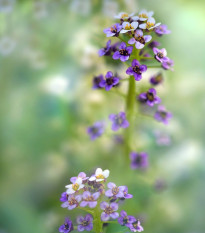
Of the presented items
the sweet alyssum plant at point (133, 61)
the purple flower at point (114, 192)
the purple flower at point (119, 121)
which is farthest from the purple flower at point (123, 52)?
the purple flower at point (114, 192)

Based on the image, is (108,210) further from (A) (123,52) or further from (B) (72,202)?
(A) (123,52)

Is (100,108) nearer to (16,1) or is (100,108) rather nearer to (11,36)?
(11,36)

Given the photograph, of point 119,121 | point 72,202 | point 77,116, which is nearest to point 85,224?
point 72,202

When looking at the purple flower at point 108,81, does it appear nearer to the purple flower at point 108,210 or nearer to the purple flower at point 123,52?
the purple flower at point 123,52

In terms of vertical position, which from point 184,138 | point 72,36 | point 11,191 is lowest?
point 11,191

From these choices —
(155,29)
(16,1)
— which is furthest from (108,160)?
(16,1)

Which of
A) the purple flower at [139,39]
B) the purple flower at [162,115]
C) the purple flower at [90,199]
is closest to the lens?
the purple flower at [90,199]

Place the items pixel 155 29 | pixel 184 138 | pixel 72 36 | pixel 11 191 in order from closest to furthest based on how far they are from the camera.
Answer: pixel 155 29 → pixel 11 191 → pixel 184 138 → pixel 72 36
